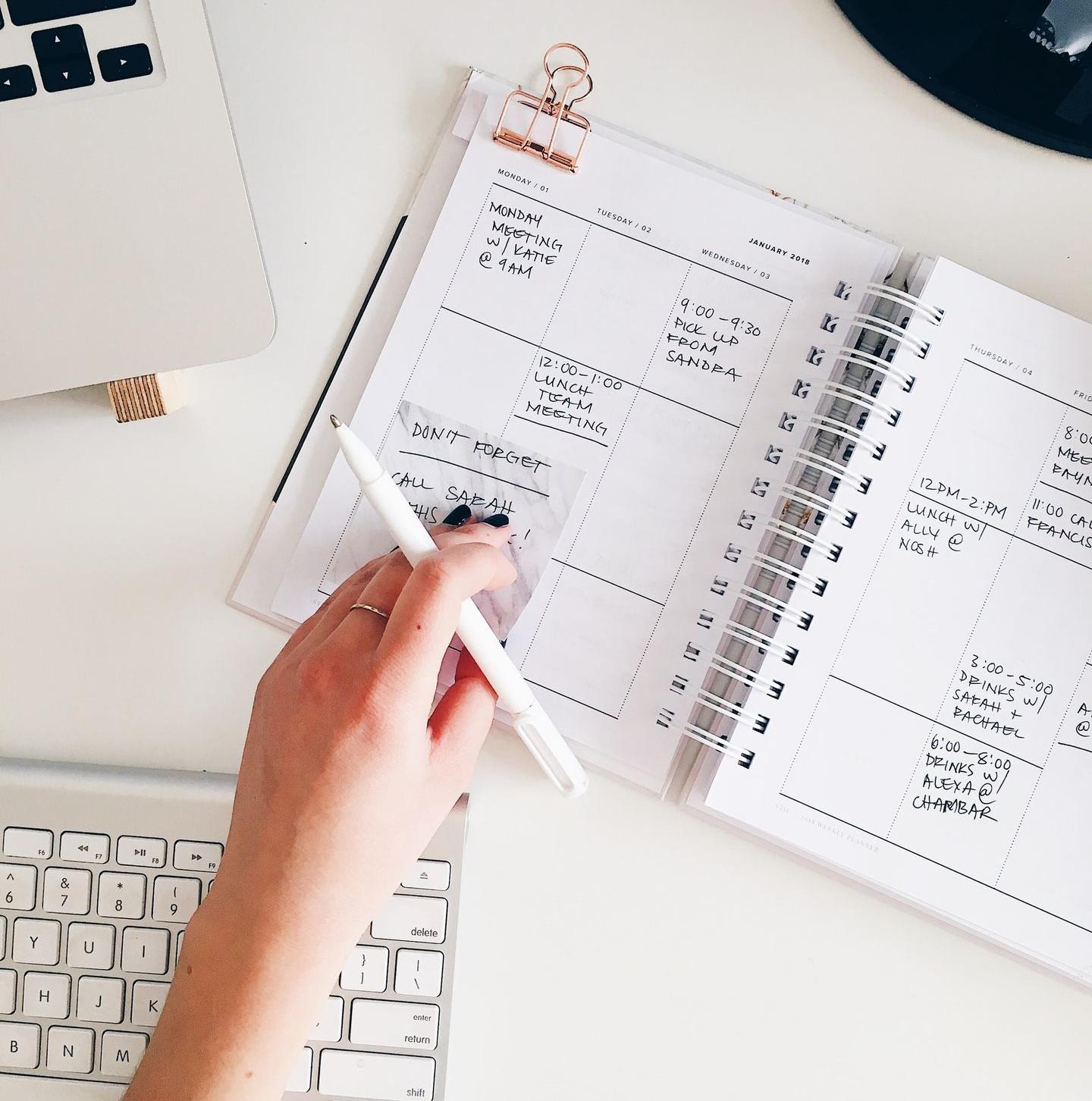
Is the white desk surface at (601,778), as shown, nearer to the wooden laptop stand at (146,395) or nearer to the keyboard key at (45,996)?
the wooden laptop stand at (146,395)

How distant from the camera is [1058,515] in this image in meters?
0.58

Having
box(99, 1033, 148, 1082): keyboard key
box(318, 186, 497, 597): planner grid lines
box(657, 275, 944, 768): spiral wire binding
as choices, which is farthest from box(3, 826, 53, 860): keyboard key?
box(657, 275, 944, 768): spiral wire binding

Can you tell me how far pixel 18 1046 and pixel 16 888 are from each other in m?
0.09

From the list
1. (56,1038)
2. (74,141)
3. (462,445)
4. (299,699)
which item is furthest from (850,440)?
(56,1038)

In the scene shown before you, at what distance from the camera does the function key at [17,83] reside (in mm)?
477

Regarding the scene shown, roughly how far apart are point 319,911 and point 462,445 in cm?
28

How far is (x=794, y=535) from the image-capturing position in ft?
1.86

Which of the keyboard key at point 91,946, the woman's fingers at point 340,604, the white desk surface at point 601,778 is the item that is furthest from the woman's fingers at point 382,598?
the keyboard key at point 91,946

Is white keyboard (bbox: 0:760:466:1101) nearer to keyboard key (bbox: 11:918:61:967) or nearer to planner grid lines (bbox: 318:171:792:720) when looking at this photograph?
keyboard key (bbox: 11:918:61:967)

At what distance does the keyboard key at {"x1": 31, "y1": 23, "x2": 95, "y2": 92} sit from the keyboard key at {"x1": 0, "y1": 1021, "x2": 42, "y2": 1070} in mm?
513

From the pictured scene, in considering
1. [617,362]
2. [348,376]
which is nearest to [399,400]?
[348,376]

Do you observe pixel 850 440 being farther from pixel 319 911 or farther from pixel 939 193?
pixel 319 911

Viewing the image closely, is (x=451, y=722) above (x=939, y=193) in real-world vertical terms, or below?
below

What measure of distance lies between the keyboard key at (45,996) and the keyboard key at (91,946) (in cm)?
1
